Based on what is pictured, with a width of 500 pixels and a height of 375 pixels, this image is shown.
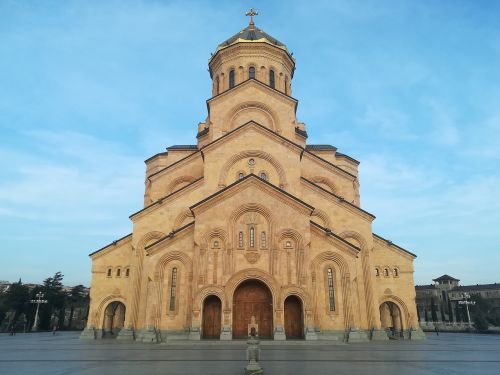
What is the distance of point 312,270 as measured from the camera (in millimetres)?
21078

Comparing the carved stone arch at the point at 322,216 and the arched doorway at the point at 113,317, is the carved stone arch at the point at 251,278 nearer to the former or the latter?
the carved stone arch at the point at 322,216

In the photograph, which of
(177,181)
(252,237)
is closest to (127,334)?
(252,237)

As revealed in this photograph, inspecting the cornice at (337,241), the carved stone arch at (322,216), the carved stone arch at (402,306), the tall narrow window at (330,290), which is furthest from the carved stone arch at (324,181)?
the carved stone arch at (402,306)

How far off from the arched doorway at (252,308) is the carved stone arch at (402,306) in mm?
9148

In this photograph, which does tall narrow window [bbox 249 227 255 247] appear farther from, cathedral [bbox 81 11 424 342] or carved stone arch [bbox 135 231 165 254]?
carved stone arch [bbox 135 231 165 254]

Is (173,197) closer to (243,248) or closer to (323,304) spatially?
(243,248)

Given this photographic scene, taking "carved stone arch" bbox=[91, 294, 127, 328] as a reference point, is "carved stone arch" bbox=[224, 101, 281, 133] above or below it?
above

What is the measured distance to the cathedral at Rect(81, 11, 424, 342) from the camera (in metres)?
20.0

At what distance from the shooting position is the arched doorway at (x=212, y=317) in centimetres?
2041

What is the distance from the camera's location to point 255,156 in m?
24.7

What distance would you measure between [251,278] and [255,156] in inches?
A: 341

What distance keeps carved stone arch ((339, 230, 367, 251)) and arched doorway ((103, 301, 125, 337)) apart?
1730 centimetres

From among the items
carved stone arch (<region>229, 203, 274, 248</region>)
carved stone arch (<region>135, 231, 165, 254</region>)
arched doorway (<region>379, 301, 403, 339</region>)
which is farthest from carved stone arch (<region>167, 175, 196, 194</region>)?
arched doorway (<region>379, 301, 403, 339</region>)

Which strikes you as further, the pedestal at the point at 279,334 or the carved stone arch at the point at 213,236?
the carved stone arch at the point at 213,236
